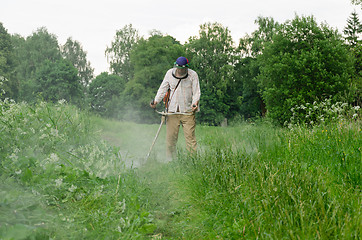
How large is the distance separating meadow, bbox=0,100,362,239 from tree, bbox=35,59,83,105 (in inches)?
1562

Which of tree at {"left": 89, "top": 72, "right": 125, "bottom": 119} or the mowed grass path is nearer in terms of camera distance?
the mowed grass path

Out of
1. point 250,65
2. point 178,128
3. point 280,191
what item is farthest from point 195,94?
point 250,65

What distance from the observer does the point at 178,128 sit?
8000 mm

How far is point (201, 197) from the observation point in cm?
420

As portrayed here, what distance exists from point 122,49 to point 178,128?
41186 mm

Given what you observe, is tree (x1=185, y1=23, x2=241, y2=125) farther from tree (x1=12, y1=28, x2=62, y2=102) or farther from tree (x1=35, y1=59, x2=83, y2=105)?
tree (x1=12, y1=28, x2=62, y2=102)

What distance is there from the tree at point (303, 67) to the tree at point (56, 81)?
31.2 m

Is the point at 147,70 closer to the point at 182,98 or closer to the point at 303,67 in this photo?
the point at 303,67

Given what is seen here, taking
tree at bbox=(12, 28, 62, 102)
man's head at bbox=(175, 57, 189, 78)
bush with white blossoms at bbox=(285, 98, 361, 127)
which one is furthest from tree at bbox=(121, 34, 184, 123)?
man's head at bbox=(175, 57, 189, 78)

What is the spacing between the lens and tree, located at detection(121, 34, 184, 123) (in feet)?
130

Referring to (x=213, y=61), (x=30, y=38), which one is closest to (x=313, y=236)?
(x=213, y=61)

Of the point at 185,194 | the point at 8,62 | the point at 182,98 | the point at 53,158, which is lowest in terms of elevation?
the point at 185,194

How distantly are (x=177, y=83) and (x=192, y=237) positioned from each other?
4715 mm

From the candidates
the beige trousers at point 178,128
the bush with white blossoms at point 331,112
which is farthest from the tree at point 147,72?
the beige trousers at point 178,128
